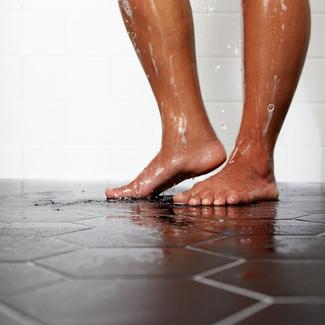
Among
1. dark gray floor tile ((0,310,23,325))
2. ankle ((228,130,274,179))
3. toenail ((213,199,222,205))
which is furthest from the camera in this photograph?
ankle ((228,130,274,179))

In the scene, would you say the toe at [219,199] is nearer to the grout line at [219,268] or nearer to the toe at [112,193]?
the toe at [112,193]

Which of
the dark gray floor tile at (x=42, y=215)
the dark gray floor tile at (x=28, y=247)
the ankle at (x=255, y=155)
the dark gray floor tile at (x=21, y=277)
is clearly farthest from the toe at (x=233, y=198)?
the dark gray floor tile at (x=21, y=277)

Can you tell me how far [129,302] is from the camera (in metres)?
0.44

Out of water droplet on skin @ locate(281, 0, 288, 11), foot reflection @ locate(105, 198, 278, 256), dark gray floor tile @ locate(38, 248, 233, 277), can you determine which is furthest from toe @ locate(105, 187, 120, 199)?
dark gray floor tile @ locate(38, 248, 233, 277)

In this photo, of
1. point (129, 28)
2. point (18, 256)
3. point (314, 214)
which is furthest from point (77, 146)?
point (18, 256)

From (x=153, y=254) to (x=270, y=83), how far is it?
2.55 ft

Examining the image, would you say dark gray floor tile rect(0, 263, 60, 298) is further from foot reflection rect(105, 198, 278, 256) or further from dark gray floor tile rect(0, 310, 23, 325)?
foot reflection rect(105, 198, 278, 256)

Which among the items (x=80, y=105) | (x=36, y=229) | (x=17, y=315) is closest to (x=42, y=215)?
(x=36, y=229)

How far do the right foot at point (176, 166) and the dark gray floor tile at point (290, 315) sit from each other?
911 millimetres

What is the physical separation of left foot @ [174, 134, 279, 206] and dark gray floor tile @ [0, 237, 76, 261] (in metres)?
0.54

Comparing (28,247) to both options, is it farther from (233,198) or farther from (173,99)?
(173,99)

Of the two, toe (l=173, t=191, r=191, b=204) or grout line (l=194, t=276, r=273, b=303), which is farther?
toe (l=173, t=191, r=191, b=204)

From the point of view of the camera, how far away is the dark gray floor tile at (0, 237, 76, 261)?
63 centimetres

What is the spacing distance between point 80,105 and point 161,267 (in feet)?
6.12
